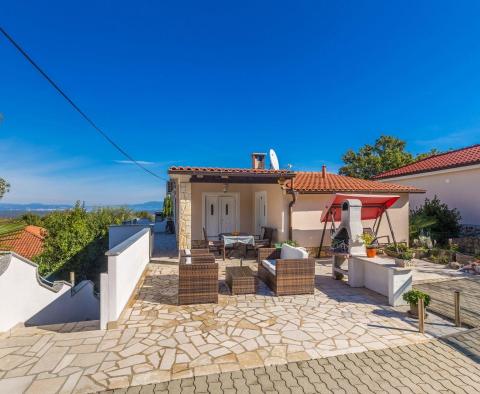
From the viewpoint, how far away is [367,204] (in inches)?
457

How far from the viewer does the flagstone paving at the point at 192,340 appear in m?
3.73

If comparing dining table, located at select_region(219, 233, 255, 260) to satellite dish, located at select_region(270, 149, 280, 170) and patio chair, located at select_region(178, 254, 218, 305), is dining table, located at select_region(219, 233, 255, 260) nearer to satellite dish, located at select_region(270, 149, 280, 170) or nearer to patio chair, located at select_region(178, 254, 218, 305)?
satellite dish, located at select_region(270, 149, 280, 170)

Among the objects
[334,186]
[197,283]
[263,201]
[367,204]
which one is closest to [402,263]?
[197,283]

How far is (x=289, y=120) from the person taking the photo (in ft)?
73.6

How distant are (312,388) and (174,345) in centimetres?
232

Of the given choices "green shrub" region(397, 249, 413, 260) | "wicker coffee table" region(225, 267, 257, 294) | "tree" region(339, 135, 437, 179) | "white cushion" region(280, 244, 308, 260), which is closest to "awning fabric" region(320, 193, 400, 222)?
"white cushion" region(280, 244, 308, 260)

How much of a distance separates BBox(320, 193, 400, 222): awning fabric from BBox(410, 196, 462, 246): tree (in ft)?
10.3

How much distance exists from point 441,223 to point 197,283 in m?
13.6

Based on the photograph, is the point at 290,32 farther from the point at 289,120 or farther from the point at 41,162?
the point at 41,162

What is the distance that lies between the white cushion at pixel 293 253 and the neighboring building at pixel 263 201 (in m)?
3.32

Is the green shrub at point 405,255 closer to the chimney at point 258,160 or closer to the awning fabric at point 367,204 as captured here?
the awning fabric at point 367,204

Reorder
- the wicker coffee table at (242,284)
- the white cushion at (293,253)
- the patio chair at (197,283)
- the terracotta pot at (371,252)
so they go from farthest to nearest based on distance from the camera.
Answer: the terracotta pot at (371,252) < the white cushion at (293,253) < the wicker coffee table at (242,284) < the patio chair at (197,283)

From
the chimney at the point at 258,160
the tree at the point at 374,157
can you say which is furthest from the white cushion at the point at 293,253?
the tree at the point at 374,157

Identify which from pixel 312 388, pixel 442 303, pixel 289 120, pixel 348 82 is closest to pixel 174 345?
pixel 312 388
